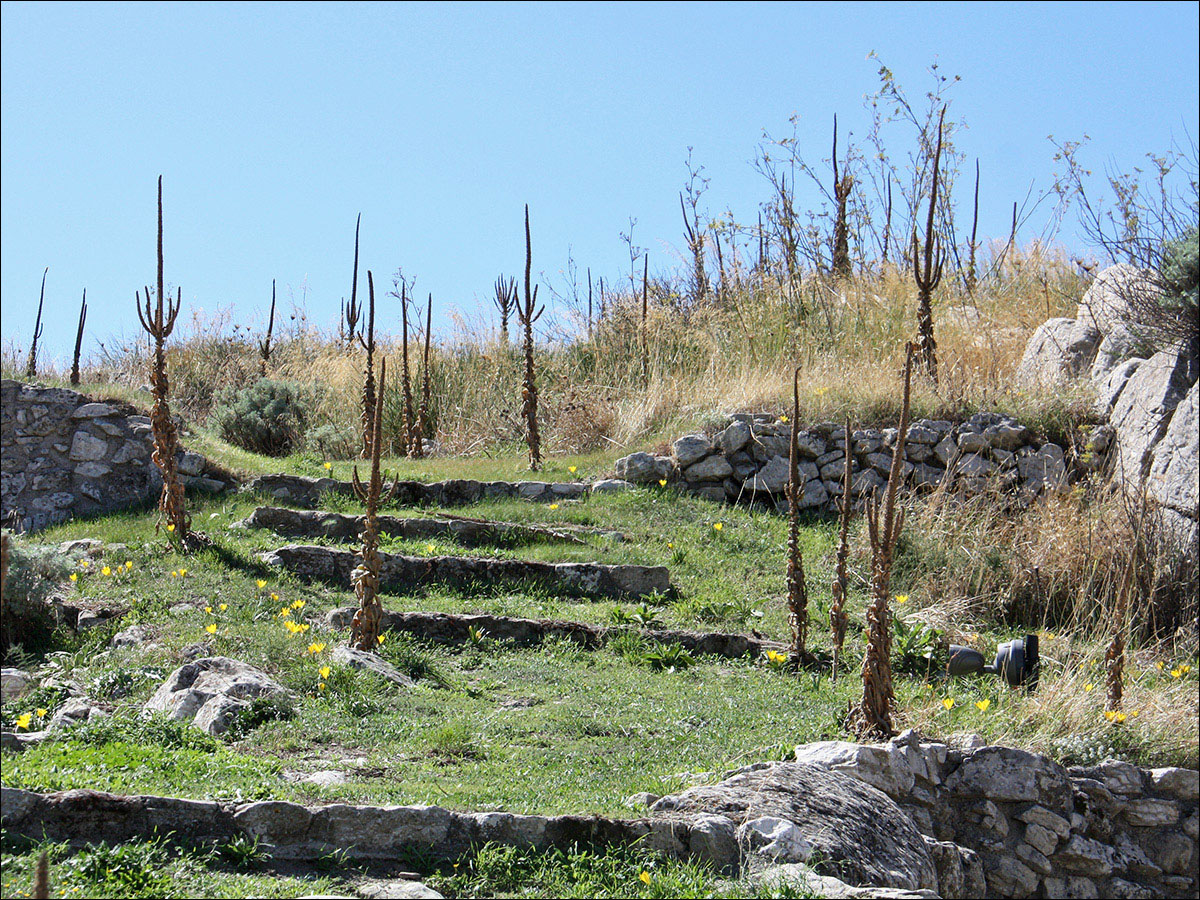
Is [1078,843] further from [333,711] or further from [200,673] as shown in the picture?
[200,673]

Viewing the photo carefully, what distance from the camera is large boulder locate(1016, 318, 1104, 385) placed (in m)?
11.8

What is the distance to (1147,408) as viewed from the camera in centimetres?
1034

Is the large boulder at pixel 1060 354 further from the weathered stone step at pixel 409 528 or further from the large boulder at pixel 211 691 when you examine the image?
the large boulder at pixel 211 691

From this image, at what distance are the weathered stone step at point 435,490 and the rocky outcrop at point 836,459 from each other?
762 mm

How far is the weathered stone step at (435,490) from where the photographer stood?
1062cm

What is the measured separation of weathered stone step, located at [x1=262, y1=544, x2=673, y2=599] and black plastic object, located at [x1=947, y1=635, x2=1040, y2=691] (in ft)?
8.41

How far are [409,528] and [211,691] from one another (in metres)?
4.00

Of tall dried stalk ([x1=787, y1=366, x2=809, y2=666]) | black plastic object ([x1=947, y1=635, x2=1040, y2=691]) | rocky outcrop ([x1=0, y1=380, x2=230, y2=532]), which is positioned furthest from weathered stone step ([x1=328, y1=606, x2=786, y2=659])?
rocky outcrop ([x1=0, y1=380, x2=230, y2=532])

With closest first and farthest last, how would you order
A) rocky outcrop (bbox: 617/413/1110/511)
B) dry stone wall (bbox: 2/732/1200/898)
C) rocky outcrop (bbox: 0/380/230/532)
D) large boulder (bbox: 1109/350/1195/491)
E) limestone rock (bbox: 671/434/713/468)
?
dry stone wall (bbox: 2/732/1200/898), large boulder (bbox: 1109/350/1195/491), rocky outcrop (bbox: 617/413/1110/511), limestone rock (bbox: 671/434/713/468), rocky outcrop (bbox: 0/380/230/532)

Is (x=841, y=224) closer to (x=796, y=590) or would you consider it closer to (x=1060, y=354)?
(x=1060, y=354)

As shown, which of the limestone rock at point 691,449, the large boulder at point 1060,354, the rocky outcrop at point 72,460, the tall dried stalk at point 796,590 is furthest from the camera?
the large boulder at point 1060,354

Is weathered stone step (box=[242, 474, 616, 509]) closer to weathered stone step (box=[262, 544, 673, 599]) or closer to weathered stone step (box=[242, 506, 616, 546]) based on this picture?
weathered stone step (box=[242, 506, 616, 546])

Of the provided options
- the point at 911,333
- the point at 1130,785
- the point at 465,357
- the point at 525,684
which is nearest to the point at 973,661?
the point at 1130,785

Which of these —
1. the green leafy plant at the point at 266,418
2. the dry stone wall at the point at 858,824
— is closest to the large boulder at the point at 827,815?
the dry stone wall at the point at 858,824
